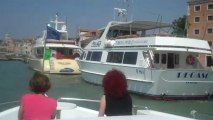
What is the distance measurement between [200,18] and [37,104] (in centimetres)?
5284

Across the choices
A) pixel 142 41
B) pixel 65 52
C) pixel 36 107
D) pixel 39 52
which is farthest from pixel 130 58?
pixel 39 52

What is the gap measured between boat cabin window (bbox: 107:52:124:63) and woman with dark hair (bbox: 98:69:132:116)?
13.0 m

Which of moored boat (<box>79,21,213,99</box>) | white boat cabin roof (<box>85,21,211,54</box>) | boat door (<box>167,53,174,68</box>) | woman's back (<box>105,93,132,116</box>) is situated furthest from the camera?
boat door (<box>167,53,174,68</box>)

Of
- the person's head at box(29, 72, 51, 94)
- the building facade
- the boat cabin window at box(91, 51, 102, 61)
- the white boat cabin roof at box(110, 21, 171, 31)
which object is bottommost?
the person's head at box(29, 72, 51, 94)

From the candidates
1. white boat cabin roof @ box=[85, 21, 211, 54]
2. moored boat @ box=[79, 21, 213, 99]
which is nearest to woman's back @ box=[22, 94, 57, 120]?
moored boat @ box=[79, 21, 213, 99]

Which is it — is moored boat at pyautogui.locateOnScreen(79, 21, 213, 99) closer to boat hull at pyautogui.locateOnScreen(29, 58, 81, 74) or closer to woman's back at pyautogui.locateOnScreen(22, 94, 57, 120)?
boat hull at pyautogui.locateOnScreen(29, 58, 81, 74)

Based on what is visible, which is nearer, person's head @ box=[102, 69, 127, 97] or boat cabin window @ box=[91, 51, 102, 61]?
person's head @ box=[102, 69, 127, 97]

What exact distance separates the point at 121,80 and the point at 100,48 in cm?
1591

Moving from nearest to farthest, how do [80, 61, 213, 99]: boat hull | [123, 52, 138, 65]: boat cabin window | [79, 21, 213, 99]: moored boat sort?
[80, 61, 213, 99]: boat hull
[79, 21, 213, 99]: moored boat
[123, 52, 138, 65]: boat cabin window

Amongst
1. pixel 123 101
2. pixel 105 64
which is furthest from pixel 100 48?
pixel 123 101

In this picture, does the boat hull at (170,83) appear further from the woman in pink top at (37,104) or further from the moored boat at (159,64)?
the woman in pink top at (37,104)

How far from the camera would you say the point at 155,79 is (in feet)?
48.3

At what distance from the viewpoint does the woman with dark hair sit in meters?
4.18

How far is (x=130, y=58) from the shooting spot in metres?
16.6
